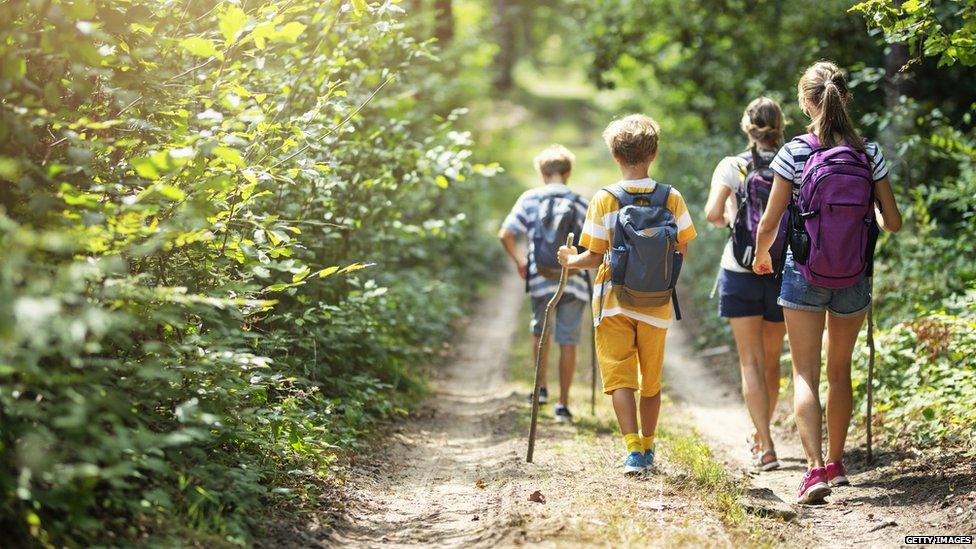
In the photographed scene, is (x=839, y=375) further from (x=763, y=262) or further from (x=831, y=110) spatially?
(x=831, y=110)

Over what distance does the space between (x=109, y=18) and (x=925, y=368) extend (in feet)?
19.6

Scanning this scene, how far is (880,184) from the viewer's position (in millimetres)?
5273

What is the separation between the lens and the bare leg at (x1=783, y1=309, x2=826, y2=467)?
5379 millimetres

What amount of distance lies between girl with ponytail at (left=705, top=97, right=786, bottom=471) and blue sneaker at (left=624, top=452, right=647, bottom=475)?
1128mm

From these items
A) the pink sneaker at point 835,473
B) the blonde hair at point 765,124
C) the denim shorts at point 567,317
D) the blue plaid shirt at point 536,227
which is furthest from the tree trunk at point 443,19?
the pink sneaker at point 835,473

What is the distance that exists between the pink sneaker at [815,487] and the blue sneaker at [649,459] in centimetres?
90

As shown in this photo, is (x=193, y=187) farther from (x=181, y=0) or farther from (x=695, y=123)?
(x=695, y=123)

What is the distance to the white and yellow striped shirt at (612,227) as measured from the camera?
559 cm

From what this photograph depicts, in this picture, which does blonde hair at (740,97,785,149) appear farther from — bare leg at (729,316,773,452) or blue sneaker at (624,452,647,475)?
blue sneaker at (624,452,647,475)

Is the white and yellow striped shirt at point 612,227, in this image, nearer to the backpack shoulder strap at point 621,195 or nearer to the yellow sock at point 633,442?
the backpack shoulder strap at point 621,195

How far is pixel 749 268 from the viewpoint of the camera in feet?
20.1

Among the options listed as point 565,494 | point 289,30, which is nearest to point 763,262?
point 565,494

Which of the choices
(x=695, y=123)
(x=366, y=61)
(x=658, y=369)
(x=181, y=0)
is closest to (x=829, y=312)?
(x=658, y=369)

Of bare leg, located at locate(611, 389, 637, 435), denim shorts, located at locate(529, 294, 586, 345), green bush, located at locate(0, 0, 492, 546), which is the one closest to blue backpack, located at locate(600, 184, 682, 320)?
bare leg, located at locate(611, 389, 637, 435)
